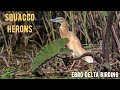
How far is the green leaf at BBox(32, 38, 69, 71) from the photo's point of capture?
224 inches

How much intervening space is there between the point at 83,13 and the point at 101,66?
3.10 ft

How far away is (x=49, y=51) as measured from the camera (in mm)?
5715

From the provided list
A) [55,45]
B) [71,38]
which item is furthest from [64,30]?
[55,45]

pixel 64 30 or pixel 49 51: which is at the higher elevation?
pixel 64 30

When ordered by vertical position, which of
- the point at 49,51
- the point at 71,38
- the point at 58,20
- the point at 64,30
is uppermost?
the point at 58,20

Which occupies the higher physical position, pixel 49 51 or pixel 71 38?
pixel 71 38

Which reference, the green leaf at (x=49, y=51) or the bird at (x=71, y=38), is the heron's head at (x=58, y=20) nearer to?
the bird at (x=71, y=38)

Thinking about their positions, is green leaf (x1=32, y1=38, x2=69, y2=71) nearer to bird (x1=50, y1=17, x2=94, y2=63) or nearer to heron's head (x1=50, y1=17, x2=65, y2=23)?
bird (x1=50, y1=17, x2=94, y2=63)

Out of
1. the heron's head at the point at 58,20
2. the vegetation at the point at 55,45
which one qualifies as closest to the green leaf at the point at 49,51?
the vegetation at the point at 55,45

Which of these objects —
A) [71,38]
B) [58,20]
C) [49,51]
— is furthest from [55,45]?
[58,20]

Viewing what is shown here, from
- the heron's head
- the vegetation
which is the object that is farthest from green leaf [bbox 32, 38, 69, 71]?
the heron's head

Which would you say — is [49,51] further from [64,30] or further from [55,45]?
[64,30]
